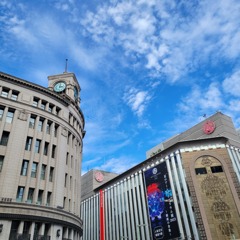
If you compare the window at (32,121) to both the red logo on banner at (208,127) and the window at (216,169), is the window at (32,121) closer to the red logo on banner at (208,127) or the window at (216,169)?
the window at (216,169)


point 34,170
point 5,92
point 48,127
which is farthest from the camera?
point 48,127

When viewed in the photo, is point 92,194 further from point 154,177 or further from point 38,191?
point 38,191

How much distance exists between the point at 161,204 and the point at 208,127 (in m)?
18.6

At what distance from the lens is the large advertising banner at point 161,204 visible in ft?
135

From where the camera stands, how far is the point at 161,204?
146 feet

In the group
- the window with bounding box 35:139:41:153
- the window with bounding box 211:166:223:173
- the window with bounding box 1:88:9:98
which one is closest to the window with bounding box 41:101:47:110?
the window with bounding box 1:88:9:98

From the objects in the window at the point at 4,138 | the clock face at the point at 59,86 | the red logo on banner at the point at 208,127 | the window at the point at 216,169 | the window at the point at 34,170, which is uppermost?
the clock face at the point at 59,86

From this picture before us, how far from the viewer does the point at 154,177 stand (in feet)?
158

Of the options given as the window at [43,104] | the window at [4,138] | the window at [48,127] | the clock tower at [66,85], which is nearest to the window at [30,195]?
the window at [4,138]

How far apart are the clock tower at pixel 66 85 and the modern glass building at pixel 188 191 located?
20.7 m

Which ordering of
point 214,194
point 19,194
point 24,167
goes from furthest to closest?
point 214,194
point 24,167
point 19,194

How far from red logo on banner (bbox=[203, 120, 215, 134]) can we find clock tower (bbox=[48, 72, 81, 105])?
26785 mm

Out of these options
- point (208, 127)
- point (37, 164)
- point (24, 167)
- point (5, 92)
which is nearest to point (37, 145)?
point (37, 164)

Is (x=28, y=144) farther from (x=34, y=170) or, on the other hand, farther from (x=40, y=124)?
(x=40, y=124)
